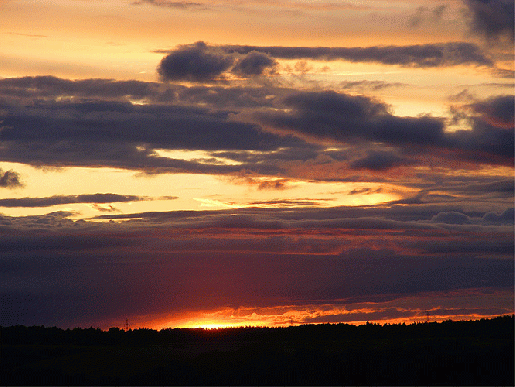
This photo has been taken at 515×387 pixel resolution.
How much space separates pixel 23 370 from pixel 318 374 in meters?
66.4

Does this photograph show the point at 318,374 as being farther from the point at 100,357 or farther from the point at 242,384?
the point at 100,357

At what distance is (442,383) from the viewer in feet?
453

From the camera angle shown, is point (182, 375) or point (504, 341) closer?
point (182, 375)

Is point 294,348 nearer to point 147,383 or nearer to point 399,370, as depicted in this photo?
point 399,370

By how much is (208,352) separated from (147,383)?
2834cm

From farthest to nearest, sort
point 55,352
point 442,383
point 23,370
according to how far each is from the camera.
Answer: point 55,352
point 23,370
point 442,383

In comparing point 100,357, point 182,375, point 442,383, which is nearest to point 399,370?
point 442,383

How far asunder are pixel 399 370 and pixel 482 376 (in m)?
16.0

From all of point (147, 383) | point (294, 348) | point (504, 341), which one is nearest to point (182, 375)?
point (147, 383)

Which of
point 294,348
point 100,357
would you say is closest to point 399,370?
point 294,348

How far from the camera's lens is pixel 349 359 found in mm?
148875

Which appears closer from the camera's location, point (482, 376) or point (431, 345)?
point (482, 376)

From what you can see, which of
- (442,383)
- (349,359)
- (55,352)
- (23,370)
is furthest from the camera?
(55,352)

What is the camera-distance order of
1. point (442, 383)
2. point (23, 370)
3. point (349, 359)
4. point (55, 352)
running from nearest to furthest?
point (442, 383)
point (349, 359)
point (23, 370)
point (55, 352)
